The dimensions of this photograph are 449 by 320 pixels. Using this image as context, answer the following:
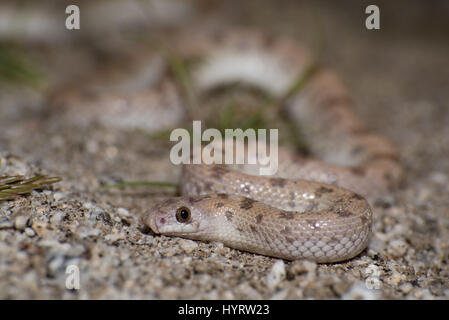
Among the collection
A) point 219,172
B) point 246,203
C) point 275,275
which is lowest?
point 275,275

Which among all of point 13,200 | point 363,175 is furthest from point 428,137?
point 13,200

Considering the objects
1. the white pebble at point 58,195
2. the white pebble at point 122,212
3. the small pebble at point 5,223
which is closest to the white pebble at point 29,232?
the small pebble at point 5,223

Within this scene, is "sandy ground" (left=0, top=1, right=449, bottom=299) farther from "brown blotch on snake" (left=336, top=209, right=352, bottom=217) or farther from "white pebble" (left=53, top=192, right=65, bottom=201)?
"brown blotch on snake" (left=336, top=209, right=352, bottom=217)

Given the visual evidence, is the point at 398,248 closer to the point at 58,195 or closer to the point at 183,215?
the point at 183,215

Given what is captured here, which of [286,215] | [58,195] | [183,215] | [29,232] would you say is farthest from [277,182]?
[29,232]

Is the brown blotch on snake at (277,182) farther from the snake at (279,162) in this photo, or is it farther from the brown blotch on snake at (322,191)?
the brown blotch on snake at (322,191)

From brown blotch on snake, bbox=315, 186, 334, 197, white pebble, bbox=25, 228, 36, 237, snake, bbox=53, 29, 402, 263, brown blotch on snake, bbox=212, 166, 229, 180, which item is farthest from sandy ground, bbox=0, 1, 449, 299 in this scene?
brown blotch on snake, bbox=212, 166, 229, 180
